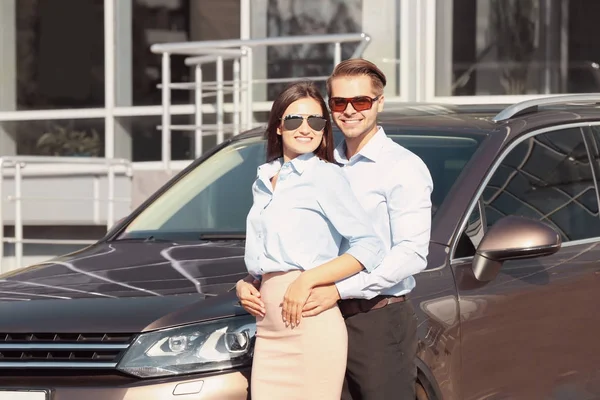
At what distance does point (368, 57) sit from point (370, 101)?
747 centimetres

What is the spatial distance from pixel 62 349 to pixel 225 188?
63.7 inches

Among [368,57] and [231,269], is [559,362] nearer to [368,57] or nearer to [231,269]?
[231,269]

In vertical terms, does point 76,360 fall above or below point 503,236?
below

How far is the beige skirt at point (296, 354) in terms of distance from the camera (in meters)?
3.85

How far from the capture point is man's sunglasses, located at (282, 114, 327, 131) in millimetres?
3963

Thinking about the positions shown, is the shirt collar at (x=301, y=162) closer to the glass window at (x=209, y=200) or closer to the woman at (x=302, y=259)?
the woman at (x=302, y=259)

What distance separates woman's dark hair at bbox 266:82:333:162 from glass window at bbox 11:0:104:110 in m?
8.72

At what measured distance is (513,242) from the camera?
464 centimetres

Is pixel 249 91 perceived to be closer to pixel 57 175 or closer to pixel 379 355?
pixel 57 175

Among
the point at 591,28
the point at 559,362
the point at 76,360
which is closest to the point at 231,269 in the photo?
the point at 76,360

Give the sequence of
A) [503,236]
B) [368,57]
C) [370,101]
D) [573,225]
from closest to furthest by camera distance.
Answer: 1. [370,101]
2. [503,236]
3. [573,225]
4. [368,57]

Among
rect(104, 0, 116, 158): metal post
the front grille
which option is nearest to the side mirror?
the front grille

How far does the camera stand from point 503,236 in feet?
15.3

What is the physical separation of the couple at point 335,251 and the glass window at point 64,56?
28.8 ft
